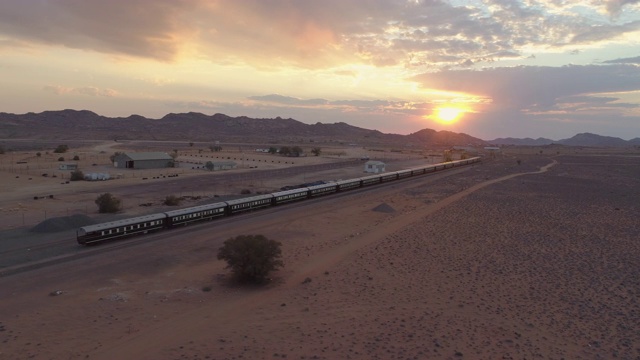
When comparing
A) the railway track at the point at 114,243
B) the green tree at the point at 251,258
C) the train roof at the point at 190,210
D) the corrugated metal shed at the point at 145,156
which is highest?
the green tree at the point at 251,258

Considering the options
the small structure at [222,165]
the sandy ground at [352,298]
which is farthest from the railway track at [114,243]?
the small structure at [222,165]

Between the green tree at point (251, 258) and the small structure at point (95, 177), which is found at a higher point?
the green tree at point (251, 258)

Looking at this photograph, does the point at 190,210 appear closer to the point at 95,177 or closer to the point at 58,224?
the point at 58,224

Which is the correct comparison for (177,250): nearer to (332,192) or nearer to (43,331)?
(43,331)

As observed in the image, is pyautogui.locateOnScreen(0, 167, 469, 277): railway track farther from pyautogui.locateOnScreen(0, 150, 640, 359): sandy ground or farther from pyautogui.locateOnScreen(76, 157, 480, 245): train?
pyautogui.locateOnScreen(0, 150, 640, 359): sandy ground

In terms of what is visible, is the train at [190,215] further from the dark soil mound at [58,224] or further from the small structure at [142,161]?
→ the small structure at [142,161]

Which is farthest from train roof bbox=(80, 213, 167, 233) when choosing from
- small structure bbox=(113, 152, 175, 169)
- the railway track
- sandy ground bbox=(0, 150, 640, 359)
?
small structure bbox=(113, 152, 175, 169)

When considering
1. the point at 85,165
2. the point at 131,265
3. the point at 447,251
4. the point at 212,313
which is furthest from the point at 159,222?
the point at 85,165
